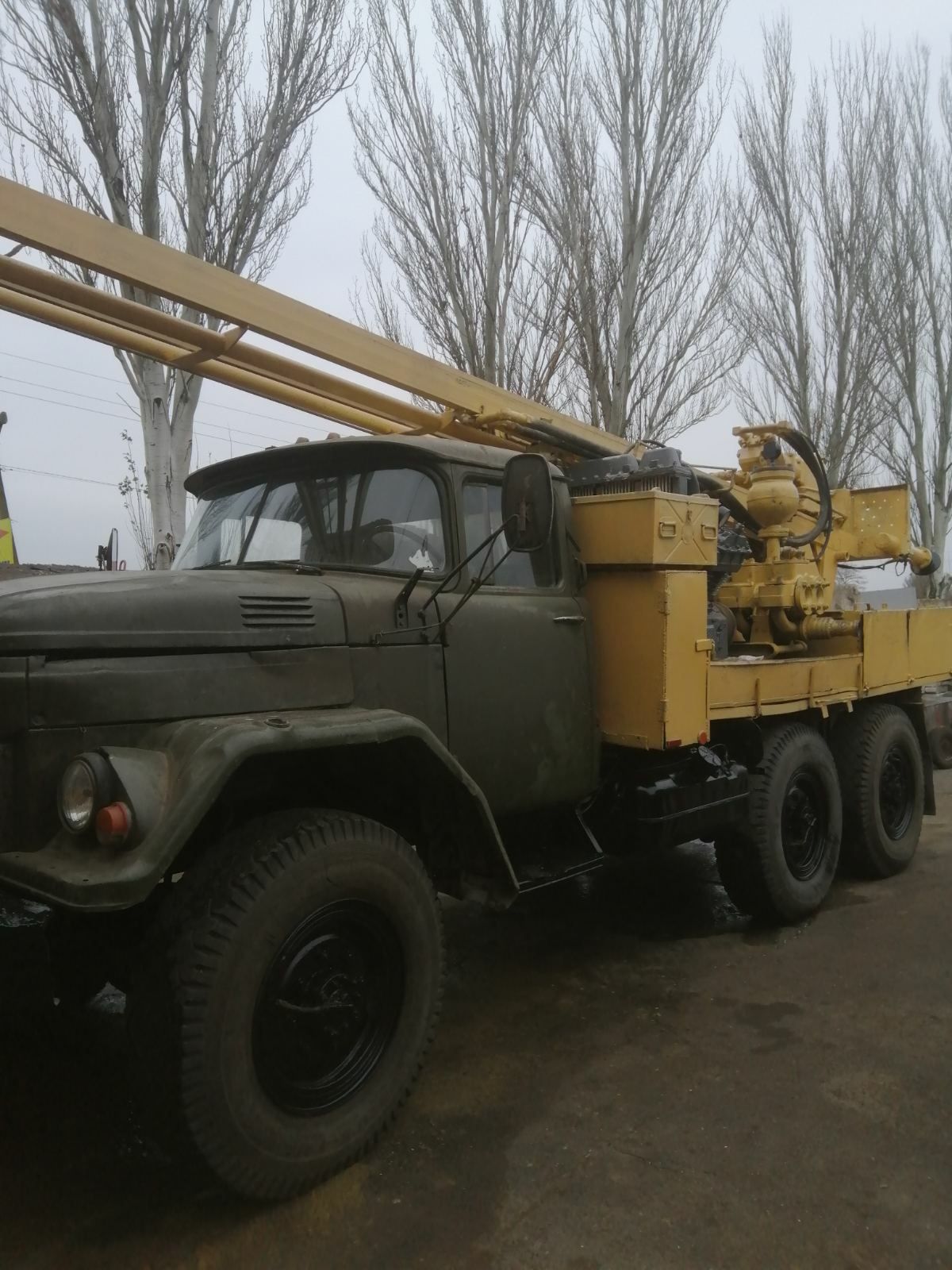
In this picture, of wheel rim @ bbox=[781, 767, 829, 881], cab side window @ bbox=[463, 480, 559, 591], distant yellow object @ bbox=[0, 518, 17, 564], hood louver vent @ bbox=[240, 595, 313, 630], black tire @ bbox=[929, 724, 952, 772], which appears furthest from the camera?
black tire @ bbox=[929, 724, 952, 772]

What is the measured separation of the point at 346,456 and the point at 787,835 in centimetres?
313

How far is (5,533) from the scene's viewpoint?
9.41 m

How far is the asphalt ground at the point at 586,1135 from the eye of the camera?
99.6 inches

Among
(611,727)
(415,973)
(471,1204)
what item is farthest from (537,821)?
(471,1204)

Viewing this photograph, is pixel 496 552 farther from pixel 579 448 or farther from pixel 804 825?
pixel 804 825

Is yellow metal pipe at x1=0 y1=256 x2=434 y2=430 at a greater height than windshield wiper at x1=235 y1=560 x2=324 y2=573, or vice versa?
yellow metal pipe at x1=0 y1=256 x2=434 y2=430

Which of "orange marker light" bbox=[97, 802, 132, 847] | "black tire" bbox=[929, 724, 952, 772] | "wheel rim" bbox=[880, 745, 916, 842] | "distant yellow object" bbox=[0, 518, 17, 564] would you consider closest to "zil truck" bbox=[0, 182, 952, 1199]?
"orange marker light" bbox=[97, 802, 132, 847]

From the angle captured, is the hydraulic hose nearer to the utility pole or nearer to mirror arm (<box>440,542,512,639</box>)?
mirror arm (<box>440,542,512,639</box>)

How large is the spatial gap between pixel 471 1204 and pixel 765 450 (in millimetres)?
4574

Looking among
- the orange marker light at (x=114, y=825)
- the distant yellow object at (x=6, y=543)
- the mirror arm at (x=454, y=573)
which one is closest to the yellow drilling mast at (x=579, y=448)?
the mirror arm at (x=454, y=573)

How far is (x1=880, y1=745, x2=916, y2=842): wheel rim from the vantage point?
6.07m

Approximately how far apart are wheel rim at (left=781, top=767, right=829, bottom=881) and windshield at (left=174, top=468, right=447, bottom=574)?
2601mm

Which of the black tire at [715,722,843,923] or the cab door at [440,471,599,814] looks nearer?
the cab door at [440,471,599,814]

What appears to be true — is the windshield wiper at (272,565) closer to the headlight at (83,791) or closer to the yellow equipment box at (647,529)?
the headlight at (83,791)
